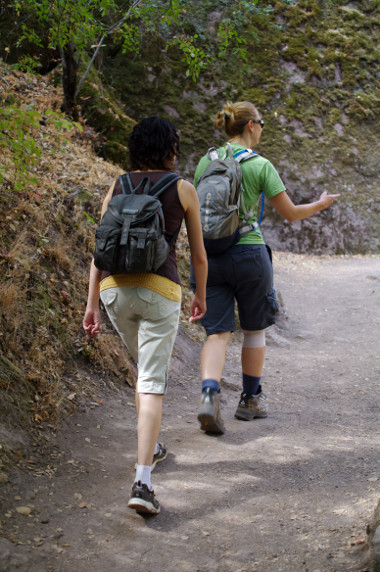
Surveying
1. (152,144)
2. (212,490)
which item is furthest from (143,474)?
(152,144)

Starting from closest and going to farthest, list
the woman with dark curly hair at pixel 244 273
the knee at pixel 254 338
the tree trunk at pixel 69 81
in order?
the woman with dark curly hair at pixel 244 273 < the knee at pixel 254 338 < the tree trunk at pixel 69 81

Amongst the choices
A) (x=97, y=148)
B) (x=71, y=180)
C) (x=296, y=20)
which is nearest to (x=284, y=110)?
(x=296, y=20)

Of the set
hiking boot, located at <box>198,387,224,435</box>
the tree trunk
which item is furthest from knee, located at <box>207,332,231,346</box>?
the tree trunk

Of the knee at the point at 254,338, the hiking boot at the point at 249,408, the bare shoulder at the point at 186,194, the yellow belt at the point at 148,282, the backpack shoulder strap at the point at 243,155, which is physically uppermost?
the backpack shoulder strap at the point at 243,155

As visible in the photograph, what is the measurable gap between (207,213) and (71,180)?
2.64 meters

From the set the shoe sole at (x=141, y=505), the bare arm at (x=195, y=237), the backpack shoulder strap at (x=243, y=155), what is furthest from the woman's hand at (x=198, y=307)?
the backpack shoulder strap at (x=243, y=155)

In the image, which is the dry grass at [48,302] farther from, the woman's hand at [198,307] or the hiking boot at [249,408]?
the woman's hand at [198,307]

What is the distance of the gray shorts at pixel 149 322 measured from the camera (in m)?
2.74

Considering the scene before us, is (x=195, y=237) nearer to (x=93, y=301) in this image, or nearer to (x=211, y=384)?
(x=93, y=301)

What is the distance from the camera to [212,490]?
3.04 metres

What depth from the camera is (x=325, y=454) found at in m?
3.60

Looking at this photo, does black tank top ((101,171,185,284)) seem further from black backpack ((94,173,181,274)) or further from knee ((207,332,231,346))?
knee ((207,332,231,346))

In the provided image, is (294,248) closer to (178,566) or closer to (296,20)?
(296,20)

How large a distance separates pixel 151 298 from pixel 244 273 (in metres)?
1.33
